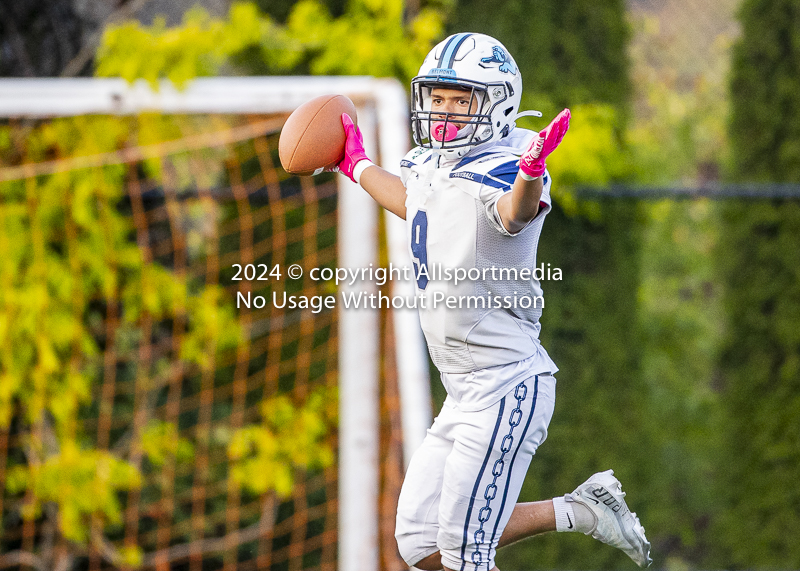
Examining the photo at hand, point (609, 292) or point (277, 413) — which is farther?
point (609, 292)

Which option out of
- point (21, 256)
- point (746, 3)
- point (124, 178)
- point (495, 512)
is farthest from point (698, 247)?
point (495, 512)

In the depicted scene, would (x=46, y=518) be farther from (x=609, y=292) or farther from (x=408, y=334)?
(x=609, y=292)

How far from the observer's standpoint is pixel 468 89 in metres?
1.51

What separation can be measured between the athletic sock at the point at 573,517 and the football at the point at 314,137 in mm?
736

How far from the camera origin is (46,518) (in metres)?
4.96

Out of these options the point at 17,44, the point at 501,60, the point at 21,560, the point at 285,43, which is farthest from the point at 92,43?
the point at 501,60

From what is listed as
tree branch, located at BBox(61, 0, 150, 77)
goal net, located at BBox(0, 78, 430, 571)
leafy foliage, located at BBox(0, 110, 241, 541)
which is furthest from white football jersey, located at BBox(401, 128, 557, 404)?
tree branch, located at BBox(61, 0, 150, 77)

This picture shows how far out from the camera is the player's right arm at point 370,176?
162 cm

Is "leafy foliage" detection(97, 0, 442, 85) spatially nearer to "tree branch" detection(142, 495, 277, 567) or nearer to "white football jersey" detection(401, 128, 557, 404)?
"tree branch" detection(142, 495, 277, 567)

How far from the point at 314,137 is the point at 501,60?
0.35 metres

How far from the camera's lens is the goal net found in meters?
4.50

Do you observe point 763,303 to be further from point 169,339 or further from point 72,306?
point 72,306

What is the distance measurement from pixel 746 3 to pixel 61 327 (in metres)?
4.20

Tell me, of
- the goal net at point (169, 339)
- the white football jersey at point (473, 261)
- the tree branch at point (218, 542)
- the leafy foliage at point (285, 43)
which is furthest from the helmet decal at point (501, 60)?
the tree branch at point (218, 542)
